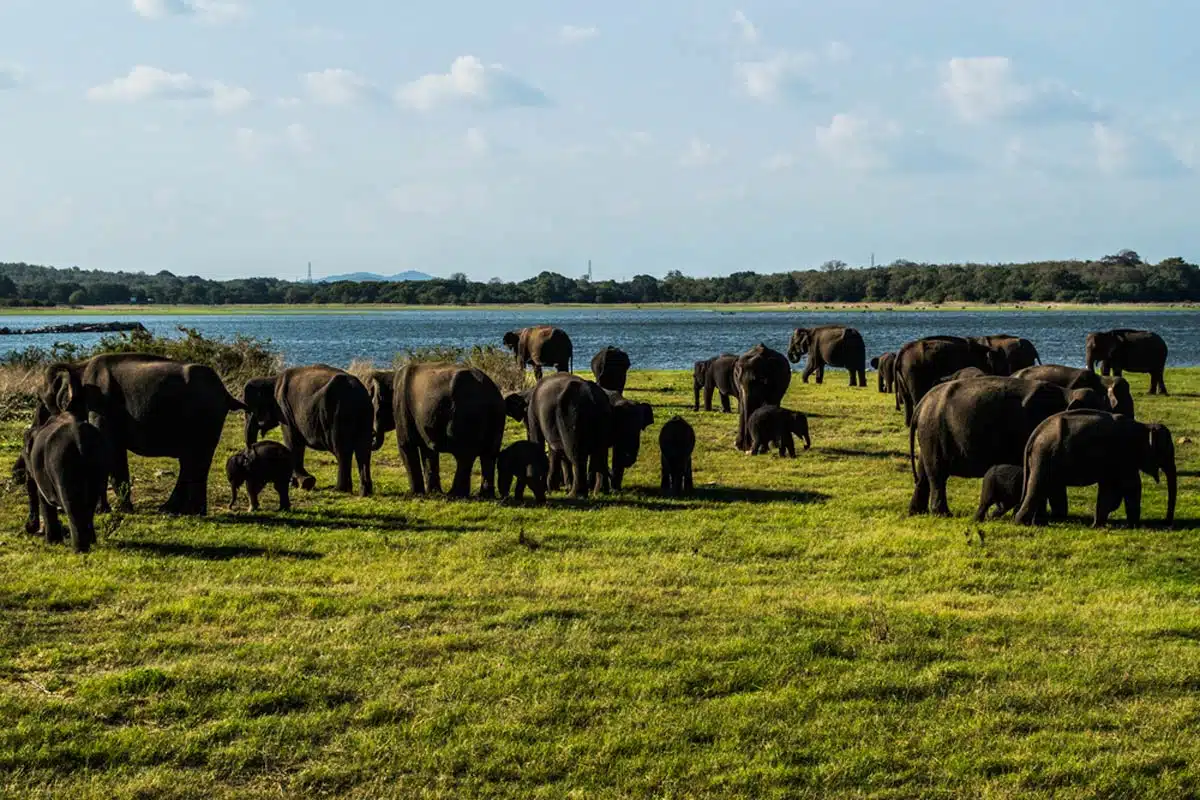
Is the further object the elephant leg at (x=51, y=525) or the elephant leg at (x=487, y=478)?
the elephant leg at (x=487, y=478)

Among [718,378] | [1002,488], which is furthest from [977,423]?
[718,378]

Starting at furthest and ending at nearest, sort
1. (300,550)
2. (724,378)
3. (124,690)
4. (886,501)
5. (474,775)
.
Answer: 1. (724,378)
2. (886,501)
3. (300,550)
4. (124,690)
5. (474,775)

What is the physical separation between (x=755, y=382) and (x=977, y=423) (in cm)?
A: 645

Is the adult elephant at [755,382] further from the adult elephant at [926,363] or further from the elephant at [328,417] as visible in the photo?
the elephant at [328,417]

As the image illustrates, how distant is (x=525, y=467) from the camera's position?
14047mm

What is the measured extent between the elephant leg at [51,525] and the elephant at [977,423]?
8.19 meters

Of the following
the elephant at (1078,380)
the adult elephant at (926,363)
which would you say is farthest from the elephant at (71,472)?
the adult elephant at (926,363)

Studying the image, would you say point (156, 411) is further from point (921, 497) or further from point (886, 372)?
point (886, 372)

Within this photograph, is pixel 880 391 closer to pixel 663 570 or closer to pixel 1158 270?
pixel 663 570

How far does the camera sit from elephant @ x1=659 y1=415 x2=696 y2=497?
48.8 ft

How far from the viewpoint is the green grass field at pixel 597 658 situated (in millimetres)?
6164

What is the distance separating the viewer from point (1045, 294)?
151125mm

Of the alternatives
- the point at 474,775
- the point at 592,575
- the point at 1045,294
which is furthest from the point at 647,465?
the point at 1045,294

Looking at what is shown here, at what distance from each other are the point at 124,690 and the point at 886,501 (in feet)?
30.8
